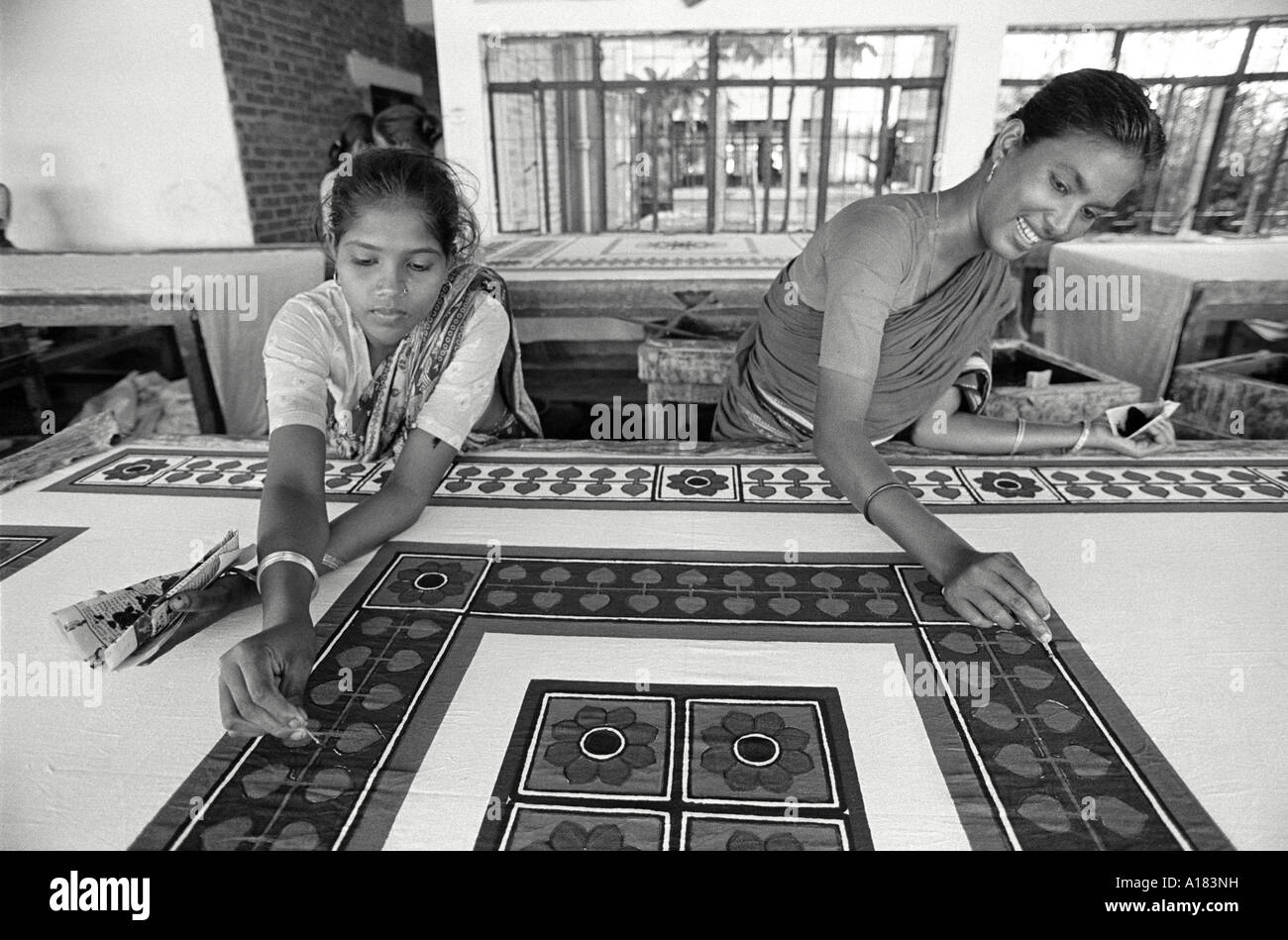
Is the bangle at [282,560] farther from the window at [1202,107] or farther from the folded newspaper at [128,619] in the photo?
the window at [1202,107]

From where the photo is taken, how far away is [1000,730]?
2.60 ft

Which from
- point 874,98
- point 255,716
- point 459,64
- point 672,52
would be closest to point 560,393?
point 459,64

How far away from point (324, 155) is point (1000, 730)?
6.56m

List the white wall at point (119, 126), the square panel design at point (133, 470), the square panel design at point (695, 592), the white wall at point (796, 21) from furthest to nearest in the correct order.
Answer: the white wall at point (119, 126), the white wall at point (796, 21), the square panel design at point (133, 470), the square panel design at point (695, 592)

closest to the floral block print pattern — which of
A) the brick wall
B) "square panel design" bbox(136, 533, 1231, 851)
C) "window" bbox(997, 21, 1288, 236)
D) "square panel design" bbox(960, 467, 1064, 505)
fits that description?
"square panel design" bbox(960, 467, 1064, 505)

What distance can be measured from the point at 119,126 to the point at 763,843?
5957 mm

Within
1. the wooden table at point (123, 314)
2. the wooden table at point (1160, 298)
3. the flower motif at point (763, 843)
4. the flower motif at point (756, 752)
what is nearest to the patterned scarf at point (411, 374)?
the flower motif at point (756, 752)

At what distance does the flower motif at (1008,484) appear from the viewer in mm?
1306

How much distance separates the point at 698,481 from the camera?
139 cm

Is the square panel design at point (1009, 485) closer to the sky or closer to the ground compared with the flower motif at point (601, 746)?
closer to the sky

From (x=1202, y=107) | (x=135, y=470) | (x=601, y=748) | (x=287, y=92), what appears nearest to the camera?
(x=601, y=748)

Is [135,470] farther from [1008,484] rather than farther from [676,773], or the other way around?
[1008,484]

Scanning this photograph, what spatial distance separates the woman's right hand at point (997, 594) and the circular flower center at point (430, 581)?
665mm

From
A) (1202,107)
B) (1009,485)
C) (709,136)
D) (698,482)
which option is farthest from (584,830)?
(1202,107)
